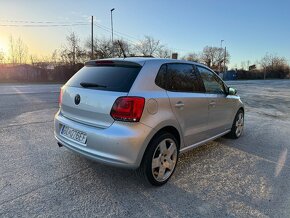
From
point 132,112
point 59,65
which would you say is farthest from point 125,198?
point 59,65

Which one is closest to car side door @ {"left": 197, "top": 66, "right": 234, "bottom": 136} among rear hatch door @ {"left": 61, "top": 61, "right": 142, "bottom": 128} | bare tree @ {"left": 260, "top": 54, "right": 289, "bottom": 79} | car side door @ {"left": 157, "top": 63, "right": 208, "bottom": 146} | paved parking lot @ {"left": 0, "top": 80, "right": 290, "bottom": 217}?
car side door @ {"left": 157, "top": 63, "right": 208, "bottom": 146}

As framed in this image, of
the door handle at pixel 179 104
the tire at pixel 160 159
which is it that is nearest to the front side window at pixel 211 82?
the door handle at pixel 179 104

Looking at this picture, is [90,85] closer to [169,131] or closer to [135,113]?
[135,113]

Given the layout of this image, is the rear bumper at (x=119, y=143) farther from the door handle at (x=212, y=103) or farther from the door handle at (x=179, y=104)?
the door handle at (x=212, y=103)

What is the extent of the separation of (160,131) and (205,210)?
1.07 metres

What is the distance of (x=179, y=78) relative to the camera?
13.0ft

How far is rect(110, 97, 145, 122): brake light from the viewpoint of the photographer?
3148 millimetres

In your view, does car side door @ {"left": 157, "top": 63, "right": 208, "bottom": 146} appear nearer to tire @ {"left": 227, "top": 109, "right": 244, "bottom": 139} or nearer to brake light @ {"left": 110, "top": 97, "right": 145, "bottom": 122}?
brake light @ {"left": 110, "top": 97, "right": 145, "bottom": 122}

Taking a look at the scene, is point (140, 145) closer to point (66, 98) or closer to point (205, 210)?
point (205, 210)

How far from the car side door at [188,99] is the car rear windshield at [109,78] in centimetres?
54

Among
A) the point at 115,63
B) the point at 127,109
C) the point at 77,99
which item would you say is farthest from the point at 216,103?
the point at 77,99

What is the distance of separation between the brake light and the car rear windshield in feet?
0.50

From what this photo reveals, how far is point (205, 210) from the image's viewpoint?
302cm

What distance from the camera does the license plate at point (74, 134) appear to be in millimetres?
3418
